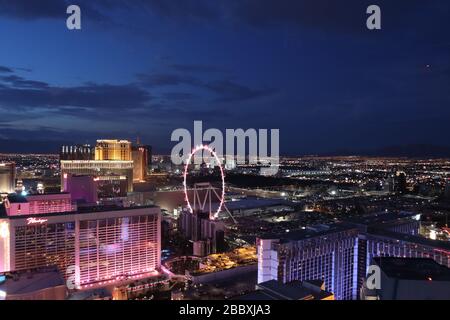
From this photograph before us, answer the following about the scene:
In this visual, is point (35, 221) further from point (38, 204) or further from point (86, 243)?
point (38, 204)

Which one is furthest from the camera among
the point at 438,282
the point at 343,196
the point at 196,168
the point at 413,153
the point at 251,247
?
the point at 413,153

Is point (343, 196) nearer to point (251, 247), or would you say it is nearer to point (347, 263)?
point (251, 247)

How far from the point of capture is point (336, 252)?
12.3m

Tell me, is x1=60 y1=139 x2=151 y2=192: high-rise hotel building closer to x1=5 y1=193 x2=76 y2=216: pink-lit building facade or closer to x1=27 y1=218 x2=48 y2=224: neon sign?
x1=5 y1=193 x2=76 y2=216: pink-lit building facade

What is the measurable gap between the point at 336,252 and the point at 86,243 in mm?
8983

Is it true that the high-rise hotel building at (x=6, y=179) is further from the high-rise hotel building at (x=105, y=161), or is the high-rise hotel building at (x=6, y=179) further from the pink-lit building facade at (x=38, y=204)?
the pink-lit building facade at (x=38, y=204)

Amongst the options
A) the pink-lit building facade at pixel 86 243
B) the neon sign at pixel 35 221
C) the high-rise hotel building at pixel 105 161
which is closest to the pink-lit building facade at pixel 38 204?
the pink-lit building facade at pixel 86 243

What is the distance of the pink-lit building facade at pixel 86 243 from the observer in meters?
12.8

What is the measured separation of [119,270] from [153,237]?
5.92 ft

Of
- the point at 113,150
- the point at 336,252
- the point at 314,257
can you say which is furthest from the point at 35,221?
the point at 113,150

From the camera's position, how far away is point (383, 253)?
12.4 m
